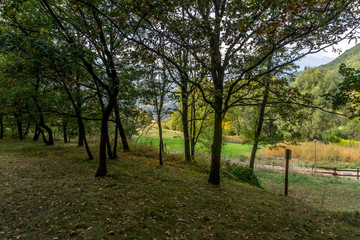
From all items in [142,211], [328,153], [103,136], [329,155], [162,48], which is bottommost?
[329,155]

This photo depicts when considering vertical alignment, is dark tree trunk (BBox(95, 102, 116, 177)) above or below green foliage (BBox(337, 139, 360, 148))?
above

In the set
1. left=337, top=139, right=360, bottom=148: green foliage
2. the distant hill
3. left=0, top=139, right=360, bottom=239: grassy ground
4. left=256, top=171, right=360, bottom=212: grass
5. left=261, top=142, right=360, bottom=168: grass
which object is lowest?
left=256, top=171, right=360, bottom=212: grass

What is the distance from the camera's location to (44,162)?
9297mm

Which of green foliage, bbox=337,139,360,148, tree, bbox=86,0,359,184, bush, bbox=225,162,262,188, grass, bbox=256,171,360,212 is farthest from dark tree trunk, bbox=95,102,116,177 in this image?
green foliage, bbox=337,139,360,148

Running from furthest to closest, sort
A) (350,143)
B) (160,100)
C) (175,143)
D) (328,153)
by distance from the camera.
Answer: (175,143)
(350,143)
(328,153)
(160,100)

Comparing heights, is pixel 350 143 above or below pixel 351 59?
below

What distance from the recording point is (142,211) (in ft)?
14.9

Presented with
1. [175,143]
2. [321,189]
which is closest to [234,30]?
[321,189]

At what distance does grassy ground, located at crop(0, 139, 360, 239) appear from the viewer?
151 inches

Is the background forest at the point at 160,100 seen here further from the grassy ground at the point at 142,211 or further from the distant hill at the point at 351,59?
the distant hill at the point at 351,59

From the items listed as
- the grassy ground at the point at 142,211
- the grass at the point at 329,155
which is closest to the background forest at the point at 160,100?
the grassy ground at the point at 142,211

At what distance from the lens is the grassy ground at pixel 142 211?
3846 millimetres

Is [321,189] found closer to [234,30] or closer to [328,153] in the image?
[328,153]

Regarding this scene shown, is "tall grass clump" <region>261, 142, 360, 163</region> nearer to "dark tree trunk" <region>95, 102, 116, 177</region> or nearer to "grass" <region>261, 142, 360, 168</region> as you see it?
"grass" <region>261, 142, 360, 168</region>
